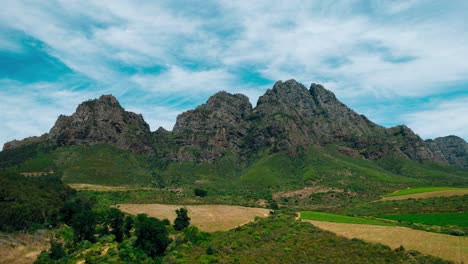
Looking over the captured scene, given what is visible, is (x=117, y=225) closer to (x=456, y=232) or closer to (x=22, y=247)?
(x=22, y=247)

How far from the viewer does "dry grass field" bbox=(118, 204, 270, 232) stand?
3602 inches

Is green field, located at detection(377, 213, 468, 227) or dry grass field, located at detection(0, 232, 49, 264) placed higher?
green field, located at detection(377, 213, 468, 227)

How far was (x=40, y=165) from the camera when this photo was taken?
19650cm

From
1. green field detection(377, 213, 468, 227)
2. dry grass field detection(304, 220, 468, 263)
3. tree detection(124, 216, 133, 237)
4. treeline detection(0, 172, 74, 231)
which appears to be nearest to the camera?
dry grass field detection(304, 220, 468, 263)

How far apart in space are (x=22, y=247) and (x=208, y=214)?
1941 inches

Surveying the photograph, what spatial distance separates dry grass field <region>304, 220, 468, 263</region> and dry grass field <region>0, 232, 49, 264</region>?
193 feet

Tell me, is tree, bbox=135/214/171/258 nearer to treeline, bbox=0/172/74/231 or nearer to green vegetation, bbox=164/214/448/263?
green vegetation, bbox=164/214/448/263

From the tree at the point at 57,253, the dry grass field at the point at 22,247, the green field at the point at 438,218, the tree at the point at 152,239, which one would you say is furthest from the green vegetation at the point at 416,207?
the dry grass field at the point at 22,247

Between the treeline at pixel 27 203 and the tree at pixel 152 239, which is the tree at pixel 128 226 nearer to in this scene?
the tree at pixel 152 239

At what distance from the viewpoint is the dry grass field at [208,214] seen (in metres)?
91.5

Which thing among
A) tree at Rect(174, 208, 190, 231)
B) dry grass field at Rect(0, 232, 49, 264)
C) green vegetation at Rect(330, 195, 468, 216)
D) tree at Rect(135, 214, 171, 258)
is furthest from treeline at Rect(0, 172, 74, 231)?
green vegetation at Rect(330, 195, 468, 216)

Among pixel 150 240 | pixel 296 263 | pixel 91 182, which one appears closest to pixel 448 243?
pixel 296 263

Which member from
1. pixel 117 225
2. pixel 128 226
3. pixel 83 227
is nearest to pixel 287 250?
pixel 117 225

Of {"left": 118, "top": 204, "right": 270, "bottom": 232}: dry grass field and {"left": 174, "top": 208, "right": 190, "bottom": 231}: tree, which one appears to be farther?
{"left": 118, "top": 204, "right": 270, "bottom": 232}: dry grass field
